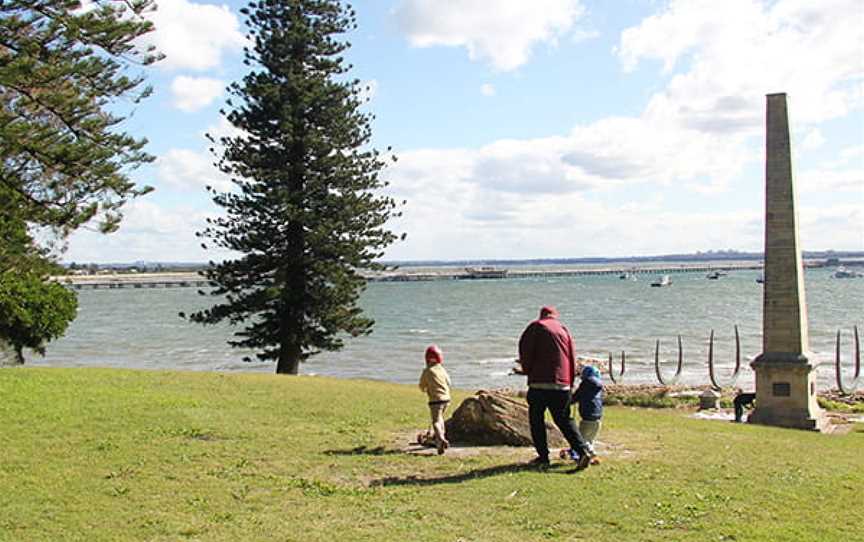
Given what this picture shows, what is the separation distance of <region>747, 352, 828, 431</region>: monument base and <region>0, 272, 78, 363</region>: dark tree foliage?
18.0 meters

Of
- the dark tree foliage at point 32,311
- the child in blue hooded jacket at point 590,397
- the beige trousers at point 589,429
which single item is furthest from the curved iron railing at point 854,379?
the dark tree foliage at point 32,311

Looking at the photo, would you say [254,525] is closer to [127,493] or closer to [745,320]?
[127,493]

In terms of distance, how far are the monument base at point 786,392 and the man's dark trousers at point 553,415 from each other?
1154 cm

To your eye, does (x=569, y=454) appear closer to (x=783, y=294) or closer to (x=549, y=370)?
(x=549, y=370)

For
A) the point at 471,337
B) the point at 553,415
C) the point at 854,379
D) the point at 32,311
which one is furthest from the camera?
the point at 471,337

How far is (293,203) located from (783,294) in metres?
13.3

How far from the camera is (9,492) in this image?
325 inches

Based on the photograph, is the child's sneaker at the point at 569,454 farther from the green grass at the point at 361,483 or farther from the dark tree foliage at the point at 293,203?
the dark tree foliage at the point at 293,203

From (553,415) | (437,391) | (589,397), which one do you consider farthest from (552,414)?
(437,391)

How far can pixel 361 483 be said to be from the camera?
8789mm

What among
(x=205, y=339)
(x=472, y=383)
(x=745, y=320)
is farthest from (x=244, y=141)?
(x=745, y=320)

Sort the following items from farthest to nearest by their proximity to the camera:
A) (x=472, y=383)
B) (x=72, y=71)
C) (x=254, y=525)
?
(x=472, y=383) < (x=72, y=71) < (x=254, y=525)

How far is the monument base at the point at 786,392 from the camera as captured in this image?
61.6 ft

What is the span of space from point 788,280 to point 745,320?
54.6 m
